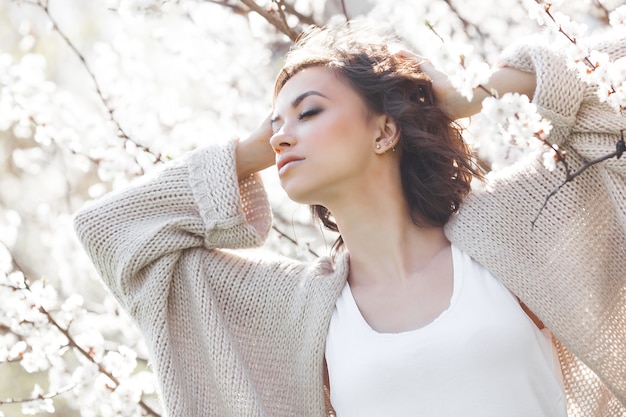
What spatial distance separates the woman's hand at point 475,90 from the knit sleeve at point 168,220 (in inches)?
18.0

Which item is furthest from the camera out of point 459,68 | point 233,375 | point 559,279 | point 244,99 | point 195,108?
point 195,108

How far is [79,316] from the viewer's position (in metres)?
2.78

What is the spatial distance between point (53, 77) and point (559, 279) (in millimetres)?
4661

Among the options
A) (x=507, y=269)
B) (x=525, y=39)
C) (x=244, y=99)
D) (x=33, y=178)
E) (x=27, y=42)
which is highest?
(x=525, y=39)

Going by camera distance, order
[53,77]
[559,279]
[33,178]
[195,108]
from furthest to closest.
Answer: [53,77] < [33,178] < [195,108] < [559,279]

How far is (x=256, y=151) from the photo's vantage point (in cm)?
219

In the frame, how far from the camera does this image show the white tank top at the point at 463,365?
6.02ft

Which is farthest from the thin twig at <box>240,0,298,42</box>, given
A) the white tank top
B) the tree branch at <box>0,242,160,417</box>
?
the tree branch at <box>0,242,160,417</box>

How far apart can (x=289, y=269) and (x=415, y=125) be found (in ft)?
1.35

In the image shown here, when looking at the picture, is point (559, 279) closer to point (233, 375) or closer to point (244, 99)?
point (233, 375)

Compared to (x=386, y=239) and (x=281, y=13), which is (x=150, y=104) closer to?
(x=281, y=13)

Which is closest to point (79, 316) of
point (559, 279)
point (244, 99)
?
point (244, 99)

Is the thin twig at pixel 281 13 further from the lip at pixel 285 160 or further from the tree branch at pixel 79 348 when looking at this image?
the tree branch at pixel 79 348

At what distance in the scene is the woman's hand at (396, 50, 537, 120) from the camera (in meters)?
1.93
